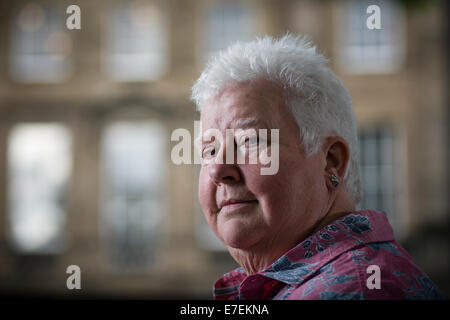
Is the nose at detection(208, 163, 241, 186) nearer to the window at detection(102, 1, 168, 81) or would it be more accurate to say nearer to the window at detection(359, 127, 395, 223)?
the window at detection(359, 127, 395, 223)

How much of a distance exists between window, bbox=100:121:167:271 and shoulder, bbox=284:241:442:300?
14793 millimetres

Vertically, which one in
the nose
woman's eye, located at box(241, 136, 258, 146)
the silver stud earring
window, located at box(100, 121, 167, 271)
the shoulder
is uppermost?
woman's eye, located at box(241, 136, 258, 146)

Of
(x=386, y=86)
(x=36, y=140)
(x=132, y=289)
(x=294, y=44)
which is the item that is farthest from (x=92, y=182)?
(x=294, y=44)

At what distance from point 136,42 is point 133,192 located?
4.20 meters

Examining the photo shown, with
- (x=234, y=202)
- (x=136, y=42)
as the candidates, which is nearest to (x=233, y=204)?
(x=234, y=202)

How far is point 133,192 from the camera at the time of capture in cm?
1620

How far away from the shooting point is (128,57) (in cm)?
1658

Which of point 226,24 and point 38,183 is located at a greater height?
point 226,24

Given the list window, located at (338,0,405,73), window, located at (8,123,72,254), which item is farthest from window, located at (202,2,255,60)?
window, located at (8,123,72,254)

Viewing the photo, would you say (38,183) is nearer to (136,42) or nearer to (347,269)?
(136,42)

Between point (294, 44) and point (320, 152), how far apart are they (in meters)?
0.38

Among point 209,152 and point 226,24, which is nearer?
point 209,152

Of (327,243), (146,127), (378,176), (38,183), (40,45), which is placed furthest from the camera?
(40,45)

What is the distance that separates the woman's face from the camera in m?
1.58
